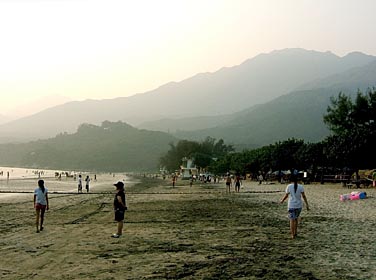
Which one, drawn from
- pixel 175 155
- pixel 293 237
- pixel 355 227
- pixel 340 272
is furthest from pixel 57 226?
pixel 175 155

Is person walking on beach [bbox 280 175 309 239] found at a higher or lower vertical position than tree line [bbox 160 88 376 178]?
lower

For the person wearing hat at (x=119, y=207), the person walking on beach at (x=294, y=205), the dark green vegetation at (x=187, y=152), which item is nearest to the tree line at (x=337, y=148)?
the person walking on beach at (x=294, y=205)

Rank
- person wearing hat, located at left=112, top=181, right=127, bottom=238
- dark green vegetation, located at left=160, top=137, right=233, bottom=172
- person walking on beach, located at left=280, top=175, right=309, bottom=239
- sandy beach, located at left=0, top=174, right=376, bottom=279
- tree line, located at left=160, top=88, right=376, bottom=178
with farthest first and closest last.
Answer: dark green vegetation, located at left=160, top=137, right=233, bottom=172 → tree line, located at left=160, top=88, right=376, bottom=178 → person wearing hat, located at left=112, top=181, right=127, bottom=238 → person walking on beach, located at left=280, top=175, right=309, bottom=239 → sandy beach, located at left=0, top=174, right=376, bottom=279

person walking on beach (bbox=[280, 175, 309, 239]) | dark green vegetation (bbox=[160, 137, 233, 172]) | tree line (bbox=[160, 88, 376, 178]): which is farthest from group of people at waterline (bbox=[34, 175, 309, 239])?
dark green vegetation (bbox=[160, 137, 233, 172])

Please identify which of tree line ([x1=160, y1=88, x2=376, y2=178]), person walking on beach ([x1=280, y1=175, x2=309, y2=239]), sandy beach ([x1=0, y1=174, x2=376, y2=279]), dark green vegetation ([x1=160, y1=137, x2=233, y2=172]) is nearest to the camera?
sandy beach ([x1=0, y1=174, x2=376, y2=279])

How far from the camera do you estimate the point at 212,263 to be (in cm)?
1048

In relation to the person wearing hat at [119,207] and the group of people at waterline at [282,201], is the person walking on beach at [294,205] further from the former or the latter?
the person wearing hat at [119,207]

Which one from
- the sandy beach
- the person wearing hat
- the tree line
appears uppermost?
the tree line

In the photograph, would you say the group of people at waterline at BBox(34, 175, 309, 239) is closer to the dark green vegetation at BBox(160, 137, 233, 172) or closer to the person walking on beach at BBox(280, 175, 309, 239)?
the person walking on beach at BBox(280, 175, 309, 239)

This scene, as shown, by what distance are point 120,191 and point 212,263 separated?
5429mm

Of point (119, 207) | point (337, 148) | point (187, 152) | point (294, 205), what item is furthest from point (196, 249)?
point (187, 152)

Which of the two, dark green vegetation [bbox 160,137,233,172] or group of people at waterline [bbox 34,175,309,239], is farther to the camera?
dark green vegetation [bbox 160,137,233,172]

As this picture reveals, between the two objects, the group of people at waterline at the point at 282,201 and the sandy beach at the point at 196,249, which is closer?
the sandy beach at the point at 196,249

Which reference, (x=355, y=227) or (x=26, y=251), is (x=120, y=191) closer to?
(x=26, y=251)
